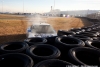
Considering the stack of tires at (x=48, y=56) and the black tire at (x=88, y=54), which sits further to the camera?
the black tire at (x=88, y=54)

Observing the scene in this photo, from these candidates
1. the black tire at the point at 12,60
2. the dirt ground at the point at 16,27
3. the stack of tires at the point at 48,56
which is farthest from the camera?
the dirt ground at the point at 16,27

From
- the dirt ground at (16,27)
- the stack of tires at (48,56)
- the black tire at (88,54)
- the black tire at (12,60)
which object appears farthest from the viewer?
the dirt ground at (16,27)

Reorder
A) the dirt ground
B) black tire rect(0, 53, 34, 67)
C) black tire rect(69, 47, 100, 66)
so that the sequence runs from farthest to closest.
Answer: the dirt ground → black tire rect(69, 47, 100, 66) → black tire rect(0, 53, 34, 67)

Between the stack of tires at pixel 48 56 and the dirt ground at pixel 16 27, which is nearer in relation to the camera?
the stack of tires at pixel 48 56

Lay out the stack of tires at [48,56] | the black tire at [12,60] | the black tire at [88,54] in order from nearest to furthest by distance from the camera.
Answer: the stack of tires at [48,56] → the black tire at [12,60] → the black tire at [88,54]

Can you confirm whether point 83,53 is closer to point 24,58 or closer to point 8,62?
point 24,58

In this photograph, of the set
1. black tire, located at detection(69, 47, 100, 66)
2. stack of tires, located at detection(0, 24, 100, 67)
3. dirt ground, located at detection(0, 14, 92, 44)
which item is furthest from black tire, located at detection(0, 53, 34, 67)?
dirt ground, located at detection(0, 14, 92, 44)

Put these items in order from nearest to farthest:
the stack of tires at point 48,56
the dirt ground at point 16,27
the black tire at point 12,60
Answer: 1. the stack of tires at point 48,56
2. the black tire at point 12,60
3. the dirt ground at point 16,27

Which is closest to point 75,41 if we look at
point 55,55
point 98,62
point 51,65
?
point 98,62

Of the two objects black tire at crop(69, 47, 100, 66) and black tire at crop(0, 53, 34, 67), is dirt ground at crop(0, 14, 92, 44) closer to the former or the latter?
black tire at crop(0, 53, 34, 67)

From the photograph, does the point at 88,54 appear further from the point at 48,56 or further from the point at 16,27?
the point at 16,27

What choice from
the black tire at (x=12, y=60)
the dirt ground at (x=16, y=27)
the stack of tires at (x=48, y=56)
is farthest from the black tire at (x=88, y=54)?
the dirt ground at (x=16, y=27)

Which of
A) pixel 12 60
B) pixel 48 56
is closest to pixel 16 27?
pixel 12 60

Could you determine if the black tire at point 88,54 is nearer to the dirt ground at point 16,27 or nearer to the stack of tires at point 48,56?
the stack of tires at point 48,56
